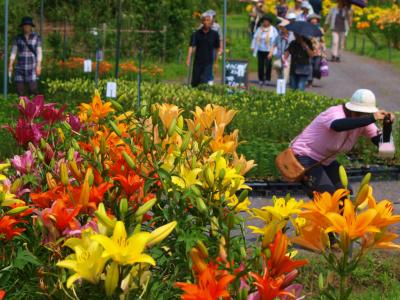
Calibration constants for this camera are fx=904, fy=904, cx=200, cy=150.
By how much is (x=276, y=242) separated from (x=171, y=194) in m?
0.68

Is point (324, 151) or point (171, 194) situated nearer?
point (171, 194)

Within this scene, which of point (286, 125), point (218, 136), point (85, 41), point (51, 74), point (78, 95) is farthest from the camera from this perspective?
point (85, 41)

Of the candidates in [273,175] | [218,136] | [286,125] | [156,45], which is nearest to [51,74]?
[156,45]

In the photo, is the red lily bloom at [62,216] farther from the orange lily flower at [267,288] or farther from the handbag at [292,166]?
the handbag at [292,166]

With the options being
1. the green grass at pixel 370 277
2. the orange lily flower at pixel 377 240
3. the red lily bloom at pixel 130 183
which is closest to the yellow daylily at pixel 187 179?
the red lily bloom at pixel 130 183

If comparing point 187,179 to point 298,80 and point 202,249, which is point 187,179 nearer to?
point 202,249

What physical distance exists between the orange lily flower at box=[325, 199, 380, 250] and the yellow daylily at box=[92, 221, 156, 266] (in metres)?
0.56

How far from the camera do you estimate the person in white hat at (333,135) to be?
20.2 feet

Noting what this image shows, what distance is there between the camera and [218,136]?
409 cm

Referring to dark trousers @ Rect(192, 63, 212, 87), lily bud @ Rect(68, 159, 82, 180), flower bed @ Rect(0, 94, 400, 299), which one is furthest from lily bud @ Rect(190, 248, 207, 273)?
dark trousers @ Rect(192, 63, 212, 87)

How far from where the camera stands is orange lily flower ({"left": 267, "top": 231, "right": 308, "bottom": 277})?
8.11 ft

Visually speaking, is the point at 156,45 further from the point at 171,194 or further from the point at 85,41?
the point at 171,194

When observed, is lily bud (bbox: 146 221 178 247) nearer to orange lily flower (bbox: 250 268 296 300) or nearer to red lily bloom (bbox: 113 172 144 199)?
orange lily flower (bbox: 250 268 296 300)

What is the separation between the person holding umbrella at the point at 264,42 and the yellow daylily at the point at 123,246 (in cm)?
1473
